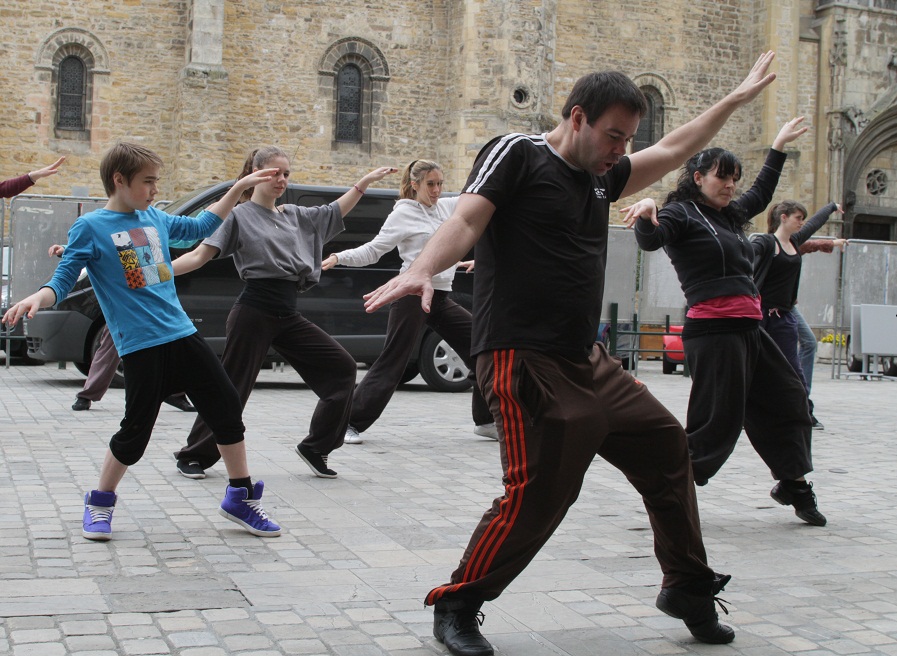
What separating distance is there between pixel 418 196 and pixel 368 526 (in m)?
3.60

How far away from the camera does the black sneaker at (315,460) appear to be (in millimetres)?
6816

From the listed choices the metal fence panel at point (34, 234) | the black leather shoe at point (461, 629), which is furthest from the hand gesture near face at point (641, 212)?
the metal fence panel at point (34, 234)

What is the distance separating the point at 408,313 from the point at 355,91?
18.6m

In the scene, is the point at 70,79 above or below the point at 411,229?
above

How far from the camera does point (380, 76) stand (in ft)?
84.9

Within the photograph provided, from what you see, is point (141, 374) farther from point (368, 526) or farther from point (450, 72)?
point (450, 72)

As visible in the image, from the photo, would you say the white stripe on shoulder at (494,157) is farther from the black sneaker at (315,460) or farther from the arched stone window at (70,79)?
the arched stone window at (70,79)

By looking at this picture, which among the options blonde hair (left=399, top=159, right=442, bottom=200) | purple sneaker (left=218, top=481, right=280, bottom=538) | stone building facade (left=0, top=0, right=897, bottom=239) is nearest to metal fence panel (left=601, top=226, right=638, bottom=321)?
blonde hair (left=399, top=159, right=442, bottom=200)

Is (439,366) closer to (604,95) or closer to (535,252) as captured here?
(535,252)

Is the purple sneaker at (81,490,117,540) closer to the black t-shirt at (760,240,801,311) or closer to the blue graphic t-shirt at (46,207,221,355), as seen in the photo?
the blue graphic t-shirt at (46,207,221,355)

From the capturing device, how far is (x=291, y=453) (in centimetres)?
786

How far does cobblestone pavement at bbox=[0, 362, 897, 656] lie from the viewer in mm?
3764

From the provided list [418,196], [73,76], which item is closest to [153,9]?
[73,76]

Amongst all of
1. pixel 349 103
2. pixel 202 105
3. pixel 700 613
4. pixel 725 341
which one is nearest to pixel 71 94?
pixel 202 105
